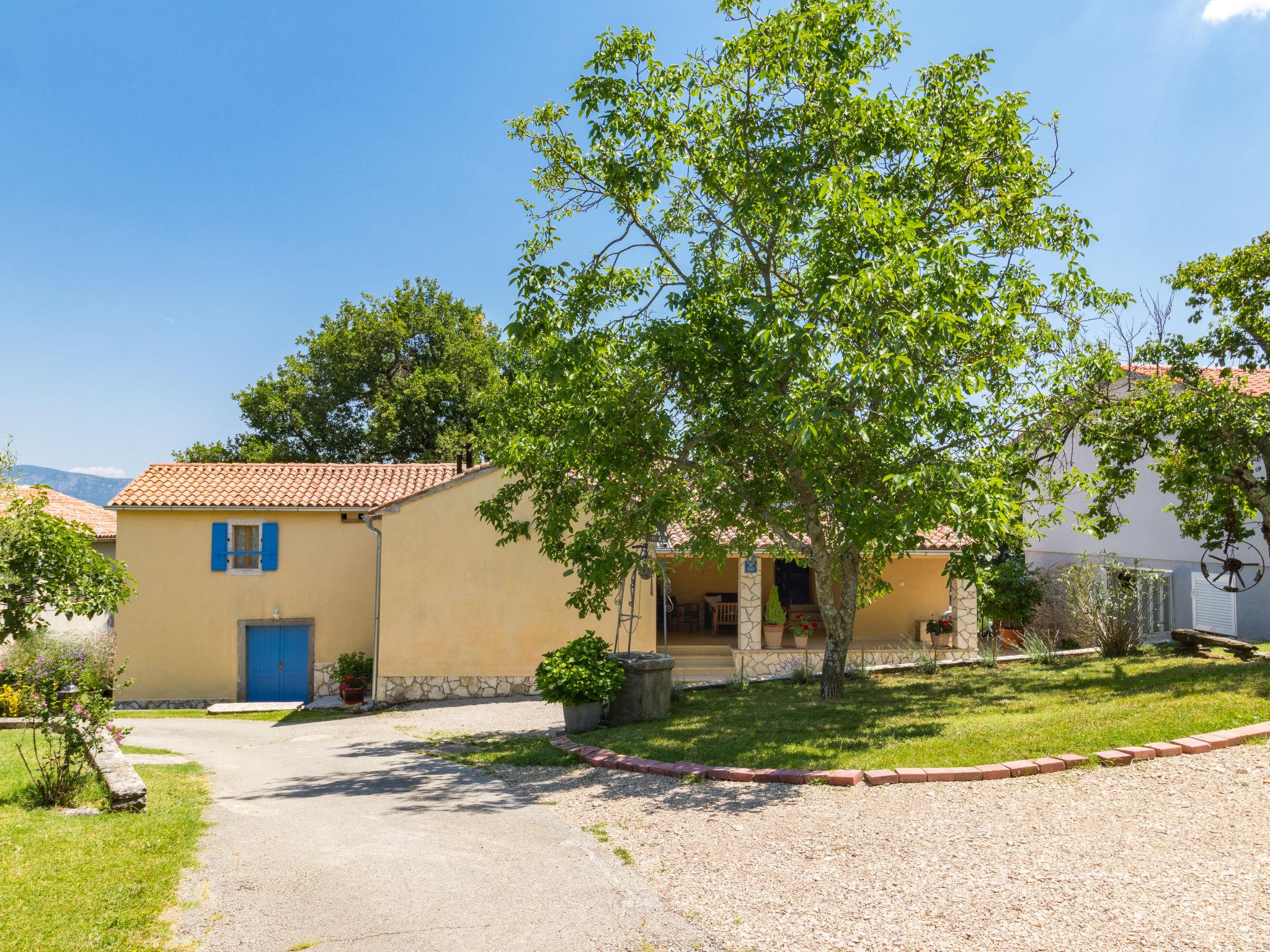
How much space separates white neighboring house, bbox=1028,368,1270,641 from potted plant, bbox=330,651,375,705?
16.0m

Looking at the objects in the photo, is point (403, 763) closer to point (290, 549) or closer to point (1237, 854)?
point (1237, 854)

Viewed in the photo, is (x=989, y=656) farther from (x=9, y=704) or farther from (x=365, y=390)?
(x=365, y=390)

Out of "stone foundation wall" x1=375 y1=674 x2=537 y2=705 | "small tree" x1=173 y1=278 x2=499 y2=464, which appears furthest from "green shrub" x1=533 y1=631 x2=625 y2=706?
"small tree" x1=173 y1=278 x2=499 y2=464

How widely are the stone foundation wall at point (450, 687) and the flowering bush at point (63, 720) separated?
9.99 metres

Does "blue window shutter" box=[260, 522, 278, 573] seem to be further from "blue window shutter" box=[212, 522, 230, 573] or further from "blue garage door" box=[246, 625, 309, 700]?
"blue garage door" box=[246, 625, 309, 700]

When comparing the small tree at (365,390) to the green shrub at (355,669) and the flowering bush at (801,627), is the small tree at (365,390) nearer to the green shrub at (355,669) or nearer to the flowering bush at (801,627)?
the green shrub at (355,669)

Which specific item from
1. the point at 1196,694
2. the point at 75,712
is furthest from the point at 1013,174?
the point at 75,712

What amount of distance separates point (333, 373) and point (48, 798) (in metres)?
29.8

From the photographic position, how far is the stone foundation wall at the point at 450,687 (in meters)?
19.0

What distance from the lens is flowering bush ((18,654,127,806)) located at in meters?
8.45

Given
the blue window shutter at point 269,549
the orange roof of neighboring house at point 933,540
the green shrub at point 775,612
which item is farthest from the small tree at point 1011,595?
the blue window shutter at point 269,549

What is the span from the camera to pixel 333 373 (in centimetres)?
3631

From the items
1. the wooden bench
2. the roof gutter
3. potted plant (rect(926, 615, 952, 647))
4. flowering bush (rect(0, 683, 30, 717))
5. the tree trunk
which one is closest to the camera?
the tree trunk

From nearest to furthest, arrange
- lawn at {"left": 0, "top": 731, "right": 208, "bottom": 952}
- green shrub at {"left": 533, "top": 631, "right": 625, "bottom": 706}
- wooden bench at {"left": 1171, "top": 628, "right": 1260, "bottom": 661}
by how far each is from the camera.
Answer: lawn at {"left": 0, "top": 731, "right": 208, "bottom": 952} → green shrub at {"left": 533, "top": 631, "right": 625, "bottom": 706} → wooden bench at {"left": 1171, "top": 628, "right": 1260, "bottom": 661}
